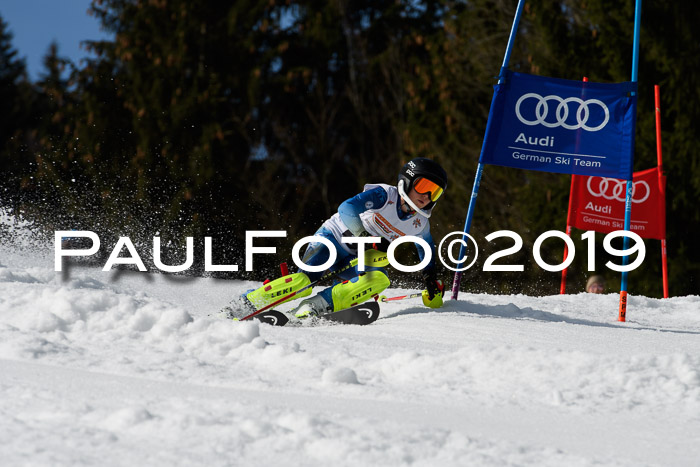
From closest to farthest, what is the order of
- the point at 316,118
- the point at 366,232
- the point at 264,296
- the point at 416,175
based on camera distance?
1. the point at 264,296
2. the point at 416,175
3. the point at 366,232
4. the point at 316,118

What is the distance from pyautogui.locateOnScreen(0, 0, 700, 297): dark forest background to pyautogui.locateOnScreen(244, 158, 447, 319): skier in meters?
8.63

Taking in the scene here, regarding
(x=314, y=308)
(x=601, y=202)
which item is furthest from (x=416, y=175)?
(x=601, y=202)

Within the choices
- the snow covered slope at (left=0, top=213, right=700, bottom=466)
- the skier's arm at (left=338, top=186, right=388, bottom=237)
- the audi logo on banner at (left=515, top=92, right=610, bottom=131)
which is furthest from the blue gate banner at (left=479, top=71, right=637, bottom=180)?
the snow covered slope at (left=0, top=213, right=700, bottom=466)

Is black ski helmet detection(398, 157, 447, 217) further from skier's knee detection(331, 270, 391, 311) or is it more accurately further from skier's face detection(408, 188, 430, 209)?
skier's knee detection(331, 270, 391, 311)

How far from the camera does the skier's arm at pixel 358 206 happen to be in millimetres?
5836

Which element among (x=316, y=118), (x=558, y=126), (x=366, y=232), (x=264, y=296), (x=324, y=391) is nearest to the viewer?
(x=324, y=391)

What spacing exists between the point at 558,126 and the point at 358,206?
7.33ft

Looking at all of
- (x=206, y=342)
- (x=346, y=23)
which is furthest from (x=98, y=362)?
(x=346, y=23)

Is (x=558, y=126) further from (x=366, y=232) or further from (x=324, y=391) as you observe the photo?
(x=324, y=391)

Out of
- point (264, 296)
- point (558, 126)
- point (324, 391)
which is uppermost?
point (558, 126)

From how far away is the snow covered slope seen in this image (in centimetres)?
252

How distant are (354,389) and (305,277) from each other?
7.81ft

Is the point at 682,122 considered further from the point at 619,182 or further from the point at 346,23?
the point at 346,23

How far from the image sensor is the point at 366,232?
20.0 feet
